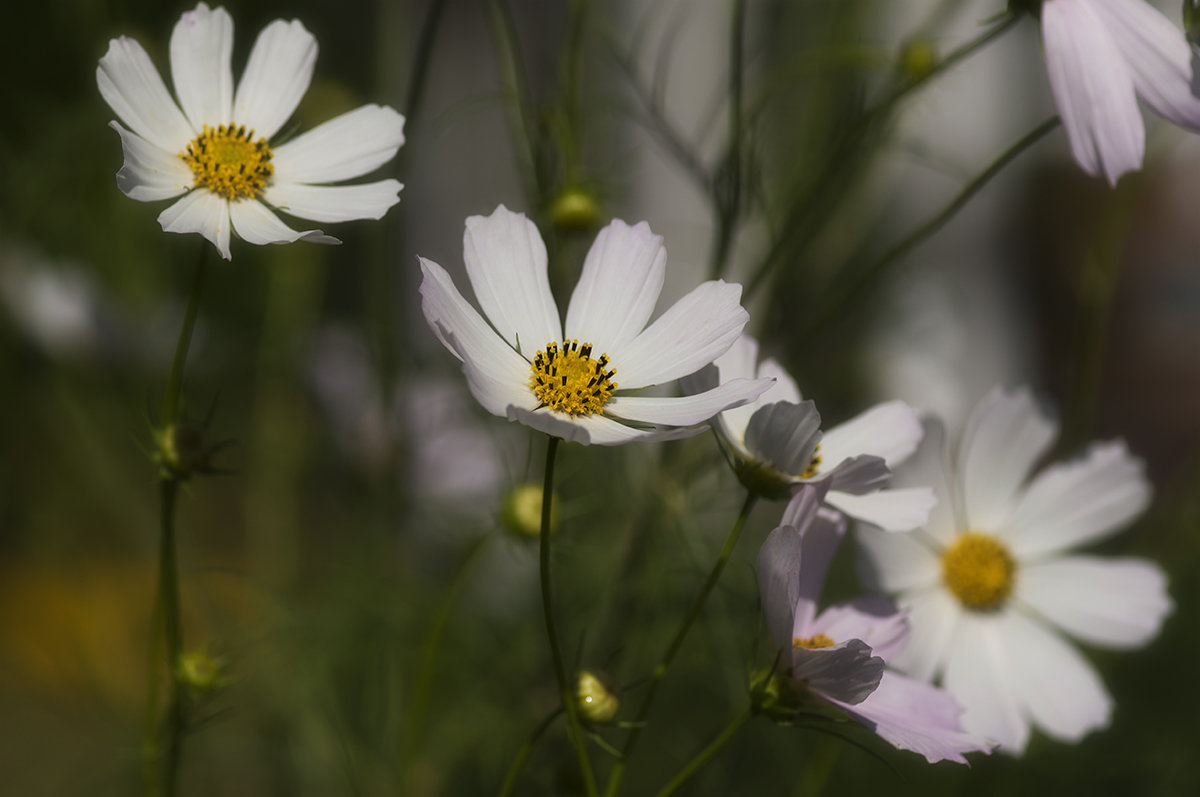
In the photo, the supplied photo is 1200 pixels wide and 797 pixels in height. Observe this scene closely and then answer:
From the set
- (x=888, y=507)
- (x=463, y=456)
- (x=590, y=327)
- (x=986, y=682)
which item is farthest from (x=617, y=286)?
(x=463, y=456)

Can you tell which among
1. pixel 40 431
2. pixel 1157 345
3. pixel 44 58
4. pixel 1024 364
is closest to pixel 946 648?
pixel 40 431

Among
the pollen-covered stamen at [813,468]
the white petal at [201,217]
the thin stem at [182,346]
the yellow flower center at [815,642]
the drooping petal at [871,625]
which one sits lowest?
the drooping petal at [871,625]

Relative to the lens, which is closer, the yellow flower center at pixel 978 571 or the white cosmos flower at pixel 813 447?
the white cosmos flower at pixel 813 447

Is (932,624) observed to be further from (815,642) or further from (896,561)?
(815,642)

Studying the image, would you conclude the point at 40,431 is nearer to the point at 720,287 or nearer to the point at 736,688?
the point at 736,688

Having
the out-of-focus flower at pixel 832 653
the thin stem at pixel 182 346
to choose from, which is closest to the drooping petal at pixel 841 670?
the out-of-focus flower at pixel 832 653

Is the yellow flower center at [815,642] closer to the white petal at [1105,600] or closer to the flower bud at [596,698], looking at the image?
the flower bud at [596,698]
